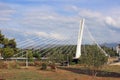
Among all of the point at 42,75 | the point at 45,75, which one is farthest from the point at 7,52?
the point at 42,75

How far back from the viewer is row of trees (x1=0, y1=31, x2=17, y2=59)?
90.4 m

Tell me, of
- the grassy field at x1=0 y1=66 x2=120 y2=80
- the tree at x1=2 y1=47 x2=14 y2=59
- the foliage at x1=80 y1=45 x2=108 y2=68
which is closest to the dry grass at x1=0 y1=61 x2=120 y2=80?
the grassy field at x1=0 y1=66 x2=120 y2=80

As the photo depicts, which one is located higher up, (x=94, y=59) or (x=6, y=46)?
(x=6, y=46)

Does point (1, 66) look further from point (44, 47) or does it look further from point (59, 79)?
point (44, 47)

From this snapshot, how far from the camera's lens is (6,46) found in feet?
329

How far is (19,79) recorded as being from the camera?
41.5 meters

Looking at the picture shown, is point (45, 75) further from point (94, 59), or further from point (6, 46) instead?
point (6, 46)

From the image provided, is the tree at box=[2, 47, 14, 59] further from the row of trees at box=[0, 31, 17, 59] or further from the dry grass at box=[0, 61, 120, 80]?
the dry grass at box=[0, 61, 120, 80]

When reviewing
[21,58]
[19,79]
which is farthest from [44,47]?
[19,79]

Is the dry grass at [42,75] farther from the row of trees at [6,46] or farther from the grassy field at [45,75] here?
the row of trees at [6,46]

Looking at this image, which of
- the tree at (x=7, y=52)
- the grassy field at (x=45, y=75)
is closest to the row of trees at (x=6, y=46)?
the tree at (x=7, y=52)

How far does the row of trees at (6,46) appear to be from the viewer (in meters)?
90.4

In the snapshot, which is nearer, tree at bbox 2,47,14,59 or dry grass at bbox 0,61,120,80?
dry grass at bbox 0,61,120,80

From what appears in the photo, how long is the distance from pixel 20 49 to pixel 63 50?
54.4 ft
